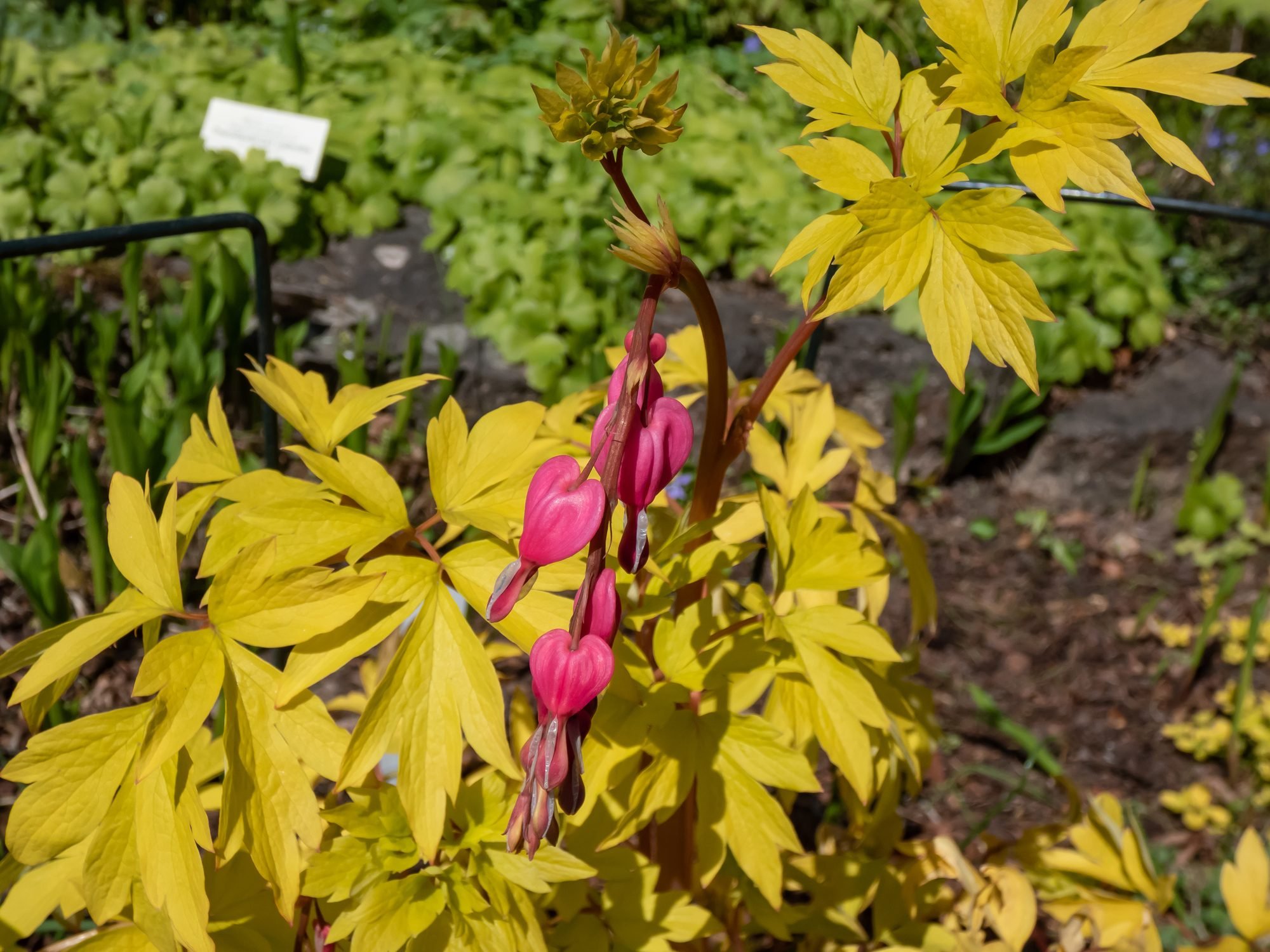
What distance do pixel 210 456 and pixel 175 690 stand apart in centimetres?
31

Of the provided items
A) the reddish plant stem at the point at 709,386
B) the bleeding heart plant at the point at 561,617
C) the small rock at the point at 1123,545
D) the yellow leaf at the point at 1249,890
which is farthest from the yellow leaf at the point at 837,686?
the small rock at the point at 1123,545

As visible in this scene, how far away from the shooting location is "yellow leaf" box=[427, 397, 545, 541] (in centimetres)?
76

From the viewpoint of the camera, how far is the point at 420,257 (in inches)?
120

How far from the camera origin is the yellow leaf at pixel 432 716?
0.67 meters

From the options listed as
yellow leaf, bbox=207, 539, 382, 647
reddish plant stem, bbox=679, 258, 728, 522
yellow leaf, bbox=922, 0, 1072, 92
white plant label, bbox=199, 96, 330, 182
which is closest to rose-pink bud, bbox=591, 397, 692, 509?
reddish plant stem, bbox=679, 258, 728, 522

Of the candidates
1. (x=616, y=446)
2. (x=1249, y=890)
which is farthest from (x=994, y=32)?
(x=1249, y=890)

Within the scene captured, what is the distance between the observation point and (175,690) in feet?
2.15

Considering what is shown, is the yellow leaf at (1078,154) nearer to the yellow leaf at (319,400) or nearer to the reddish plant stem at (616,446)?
the reddish plant stem at (616,446)

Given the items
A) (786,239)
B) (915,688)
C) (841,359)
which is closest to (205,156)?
(786,239)

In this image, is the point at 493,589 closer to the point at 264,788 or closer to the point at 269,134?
the point at 264,788

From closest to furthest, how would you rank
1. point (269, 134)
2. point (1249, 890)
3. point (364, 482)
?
point (364, 482) < point (1249, 890) < point (269, 134)

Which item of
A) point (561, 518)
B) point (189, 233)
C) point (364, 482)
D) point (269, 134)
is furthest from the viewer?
point (269, 134)

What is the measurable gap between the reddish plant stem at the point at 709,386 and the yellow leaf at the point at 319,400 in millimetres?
224

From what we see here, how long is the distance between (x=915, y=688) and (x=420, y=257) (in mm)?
2320
